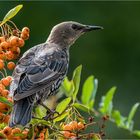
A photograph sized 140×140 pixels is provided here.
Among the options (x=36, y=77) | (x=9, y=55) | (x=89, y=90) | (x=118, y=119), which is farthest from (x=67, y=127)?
(x=36, y=77)

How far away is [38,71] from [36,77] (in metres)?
0.10

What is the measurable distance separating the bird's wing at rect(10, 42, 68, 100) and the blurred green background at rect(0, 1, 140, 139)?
212 inches

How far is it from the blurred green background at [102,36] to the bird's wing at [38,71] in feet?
17.7

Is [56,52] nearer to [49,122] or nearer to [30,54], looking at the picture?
[30,54]

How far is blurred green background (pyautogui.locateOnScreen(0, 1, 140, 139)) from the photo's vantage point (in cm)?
1246

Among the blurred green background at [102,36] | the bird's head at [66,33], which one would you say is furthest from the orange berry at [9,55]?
the blurred green background at [102,36]

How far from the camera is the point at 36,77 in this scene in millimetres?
5801

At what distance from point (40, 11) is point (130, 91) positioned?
8.45ft

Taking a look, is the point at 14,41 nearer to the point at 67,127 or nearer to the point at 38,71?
the point at 67,127

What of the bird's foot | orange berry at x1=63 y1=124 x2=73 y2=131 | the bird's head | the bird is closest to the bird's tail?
the bird

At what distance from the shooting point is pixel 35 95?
5.62 metres

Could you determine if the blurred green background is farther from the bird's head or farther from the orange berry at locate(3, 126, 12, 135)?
the orange berry at locate(3, 126, 12, 135)

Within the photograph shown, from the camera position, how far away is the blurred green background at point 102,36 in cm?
1246

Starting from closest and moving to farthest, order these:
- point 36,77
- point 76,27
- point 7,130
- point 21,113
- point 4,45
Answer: point 7,130, point 4,45, point 21,113, point 36,77, point 76,27
